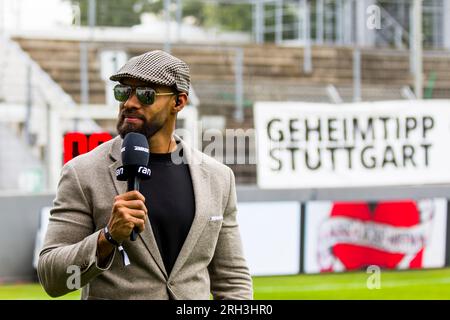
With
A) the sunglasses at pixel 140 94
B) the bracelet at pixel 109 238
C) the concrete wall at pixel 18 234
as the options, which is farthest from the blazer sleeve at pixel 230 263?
the concrete wall at pixel 18 234

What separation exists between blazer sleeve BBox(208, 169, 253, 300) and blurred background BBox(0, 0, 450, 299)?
220 centimetres

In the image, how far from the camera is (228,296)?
13.1 ft

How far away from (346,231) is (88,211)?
31.7 ft

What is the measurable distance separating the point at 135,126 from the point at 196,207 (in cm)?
37

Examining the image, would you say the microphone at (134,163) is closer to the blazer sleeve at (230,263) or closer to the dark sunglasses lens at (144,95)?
the dark sunglasses lens at (144,95)

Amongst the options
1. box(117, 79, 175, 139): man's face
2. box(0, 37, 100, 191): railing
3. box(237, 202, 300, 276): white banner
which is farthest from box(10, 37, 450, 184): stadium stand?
box(117, 79, 175, 139): man's face

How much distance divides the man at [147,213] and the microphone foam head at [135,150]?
0.14 metres

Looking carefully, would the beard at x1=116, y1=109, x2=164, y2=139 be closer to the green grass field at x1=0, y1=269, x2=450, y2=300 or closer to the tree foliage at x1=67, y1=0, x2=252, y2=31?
the green grass field at x1=0, y1=269, x2=450, y2=300

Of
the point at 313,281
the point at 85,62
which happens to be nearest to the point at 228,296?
the point at 313,281

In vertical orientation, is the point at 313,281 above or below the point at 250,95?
below

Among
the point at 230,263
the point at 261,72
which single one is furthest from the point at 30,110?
the point at 230,263

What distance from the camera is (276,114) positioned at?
1387 cm

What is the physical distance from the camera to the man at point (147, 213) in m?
3.66

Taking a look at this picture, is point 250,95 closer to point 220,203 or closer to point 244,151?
point 244,151
